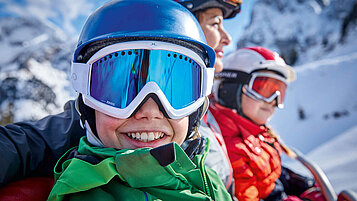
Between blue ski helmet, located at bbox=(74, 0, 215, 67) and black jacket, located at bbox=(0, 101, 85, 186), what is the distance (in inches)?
18.5

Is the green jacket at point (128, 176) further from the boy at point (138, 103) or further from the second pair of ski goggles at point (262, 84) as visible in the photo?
the second pair of ski goggles at point (262, 84)

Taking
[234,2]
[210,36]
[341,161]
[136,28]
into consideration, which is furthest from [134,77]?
[341,161]

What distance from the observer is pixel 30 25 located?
67.2 metres

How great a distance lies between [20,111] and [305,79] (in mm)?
11576

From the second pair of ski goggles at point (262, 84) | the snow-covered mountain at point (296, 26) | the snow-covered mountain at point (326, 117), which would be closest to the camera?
the second pair of ski goggles at point (262, 84)

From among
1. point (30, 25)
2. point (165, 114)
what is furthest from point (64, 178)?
point (30, 25)

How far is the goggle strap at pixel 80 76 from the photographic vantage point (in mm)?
1187

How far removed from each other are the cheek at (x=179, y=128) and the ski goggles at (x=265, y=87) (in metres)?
1.60

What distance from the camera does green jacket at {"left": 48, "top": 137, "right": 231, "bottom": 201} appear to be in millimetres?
916

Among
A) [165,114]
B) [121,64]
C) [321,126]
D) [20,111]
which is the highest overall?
[121,64]

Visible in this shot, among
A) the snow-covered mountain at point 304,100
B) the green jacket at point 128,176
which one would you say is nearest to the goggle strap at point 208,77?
the green jacket at point 128,176

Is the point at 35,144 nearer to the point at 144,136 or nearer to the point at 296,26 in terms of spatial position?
the point at 144,136

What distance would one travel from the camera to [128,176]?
98cm

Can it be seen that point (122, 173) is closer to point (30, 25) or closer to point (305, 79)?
point (305, 79)
